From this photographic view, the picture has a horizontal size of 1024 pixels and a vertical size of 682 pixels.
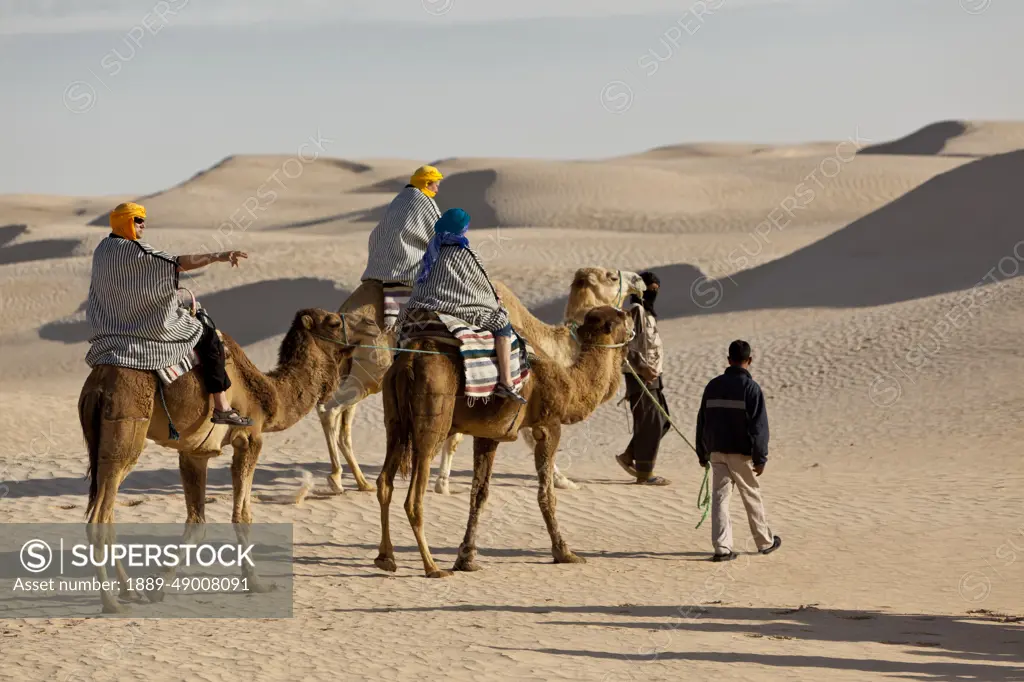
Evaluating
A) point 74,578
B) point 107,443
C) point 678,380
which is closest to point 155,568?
point 74,578

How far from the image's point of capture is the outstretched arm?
7.18m

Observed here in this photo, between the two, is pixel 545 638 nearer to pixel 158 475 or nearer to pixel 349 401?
pixel 349 401

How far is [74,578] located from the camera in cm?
877

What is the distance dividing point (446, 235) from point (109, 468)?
2.68m

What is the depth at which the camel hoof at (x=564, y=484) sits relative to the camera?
1261 centimetres

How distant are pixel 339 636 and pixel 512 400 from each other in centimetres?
219

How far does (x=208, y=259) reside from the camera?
7.42 meters

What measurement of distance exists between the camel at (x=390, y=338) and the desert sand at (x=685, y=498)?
0.43m

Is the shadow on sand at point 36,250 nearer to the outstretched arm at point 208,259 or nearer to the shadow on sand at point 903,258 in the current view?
the shadow on sand at point 903,258

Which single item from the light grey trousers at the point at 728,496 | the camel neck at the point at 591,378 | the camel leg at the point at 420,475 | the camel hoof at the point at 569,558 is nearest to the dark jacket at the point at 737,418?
the light grey trousers at the point at 728,496

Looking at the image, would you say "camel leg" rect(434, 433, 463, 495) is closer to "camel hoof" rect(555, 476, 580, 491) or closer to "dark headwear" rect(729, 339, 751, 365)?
"camel hoof" rect(555, 476, 580, 491)

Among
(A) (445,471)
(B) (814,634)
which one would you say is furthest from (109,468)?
(A) (445,471)

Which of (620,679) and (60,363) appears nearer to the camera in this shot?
(620,679)

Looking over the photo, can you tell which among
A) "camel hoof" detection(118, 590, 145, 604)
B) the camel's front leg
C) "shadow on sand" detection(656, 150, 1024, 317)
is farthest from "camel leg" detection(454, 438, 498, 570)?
"shadow on sand" detection(656, 150, 1024, 317)
